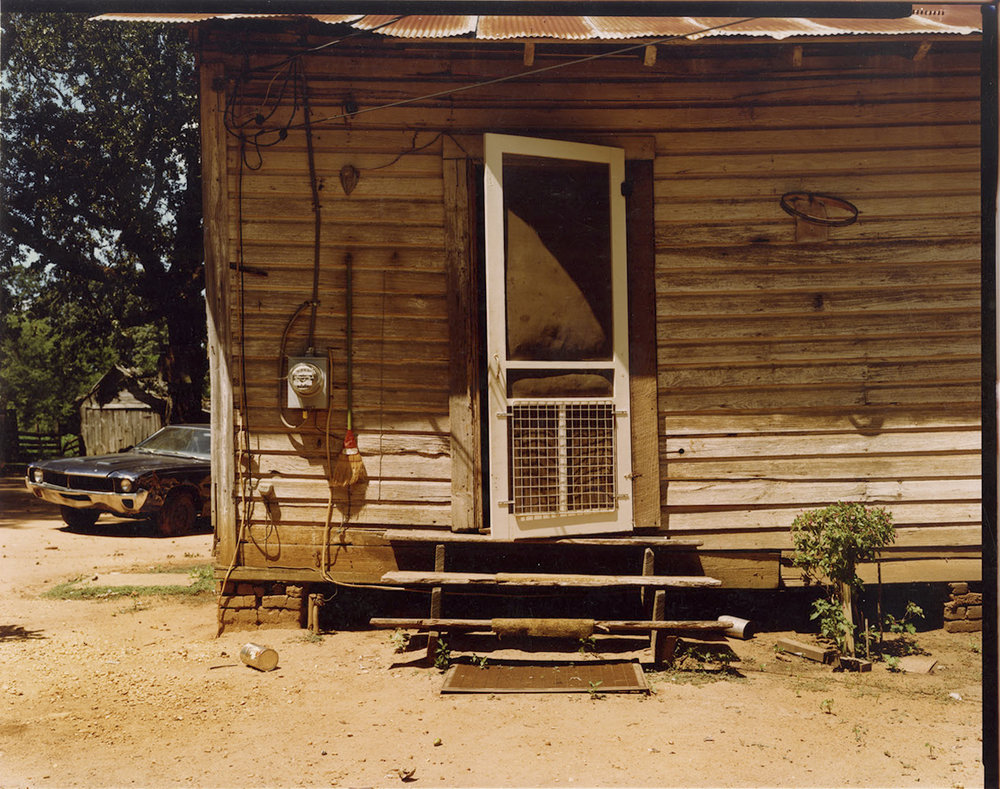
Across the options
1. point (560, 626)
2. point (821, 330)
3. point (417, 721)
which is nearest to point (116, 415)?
point (560, 626)

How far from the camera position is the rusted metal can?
4.76 meters

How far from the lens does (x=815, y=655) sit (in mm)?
4965

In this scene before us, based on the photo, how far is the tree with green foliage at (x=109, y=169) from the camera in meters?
14.5

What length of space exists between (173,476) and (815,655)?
25.6 feet

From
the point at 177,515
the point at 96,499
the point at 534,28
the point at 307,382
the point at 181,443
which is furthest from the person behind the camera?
the point at 181,443

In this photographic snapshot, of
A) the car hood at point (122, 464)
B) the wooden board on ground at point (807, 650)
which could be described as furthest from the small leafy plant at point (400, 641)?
the car hood at point (122, 464)

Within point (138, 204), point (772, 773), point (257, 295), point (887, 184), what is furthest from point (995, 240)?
point (138, 204)

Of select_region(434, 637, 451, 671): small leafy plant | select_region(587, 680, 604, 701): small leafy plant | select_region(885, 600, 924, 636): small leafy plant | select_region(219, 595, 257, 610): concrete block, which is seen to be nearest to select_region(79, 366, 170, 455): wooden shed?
select_region(219, 595, 257, 610): concrete block

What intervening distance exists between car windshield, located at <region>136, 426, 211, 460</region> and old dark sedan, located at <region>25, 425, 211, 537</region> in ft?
0.18

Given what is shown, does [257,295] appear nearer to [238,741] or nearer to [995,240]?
[238,741]

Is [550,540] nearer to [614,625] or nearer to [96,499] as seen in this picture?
[614,625]

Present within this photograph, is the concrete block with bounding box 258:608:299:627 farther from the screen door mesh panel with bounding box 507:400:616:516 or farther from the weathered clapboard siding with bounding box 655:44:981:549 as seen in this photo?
the weathered clapboard siding with bounding box 655:44:981:549

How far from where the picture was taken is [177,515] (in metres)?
10.1

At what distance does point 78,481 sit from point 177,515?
123 centimetres
